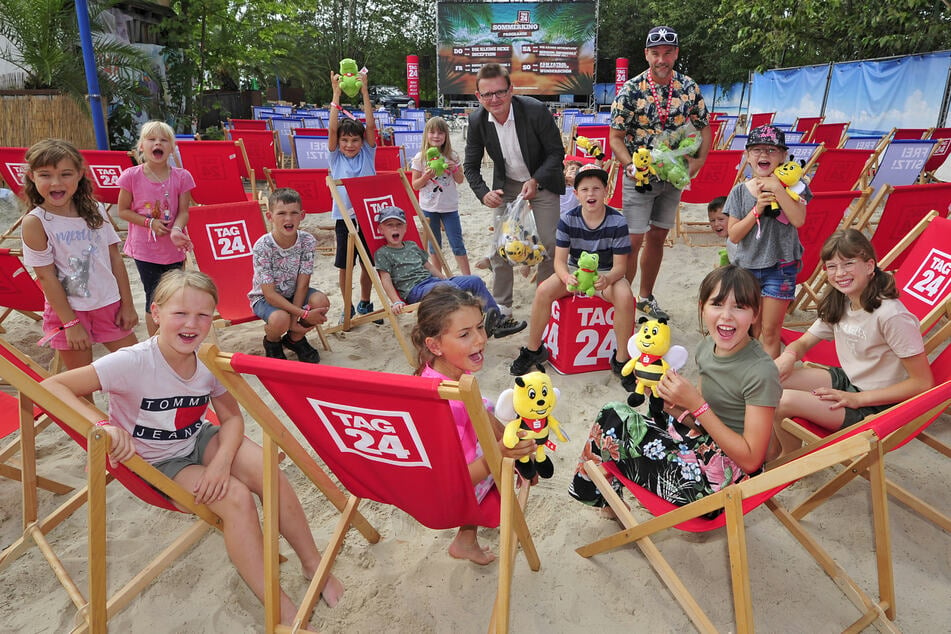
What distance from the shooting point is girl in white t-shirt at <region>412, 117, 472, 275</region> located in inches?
181

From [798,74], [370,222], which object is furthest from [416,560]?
[798,74]

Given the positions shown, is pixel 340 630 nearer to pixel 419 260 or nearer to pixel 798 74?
pixel 419 260

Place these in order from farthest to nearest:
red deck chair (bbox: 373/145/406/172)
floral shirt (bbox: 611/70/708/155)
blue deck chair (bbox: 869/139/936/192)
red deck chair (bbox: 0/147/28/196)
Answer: red deck chair (bbox: 373/145/406/172) → blue deck chair (bbox: 869/139/936/192) → red deck chair (bbox: 0/147/28/196) → floral shirt (bbox: 611/70/708/155)

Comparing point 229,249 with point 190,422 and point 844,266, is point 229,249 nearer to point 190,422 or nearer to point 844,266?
point 190,422

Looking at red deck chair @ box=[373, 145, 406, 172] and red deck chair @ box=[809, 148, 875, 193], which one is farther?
red deck chair @ box=[373, 145, 406, 172]

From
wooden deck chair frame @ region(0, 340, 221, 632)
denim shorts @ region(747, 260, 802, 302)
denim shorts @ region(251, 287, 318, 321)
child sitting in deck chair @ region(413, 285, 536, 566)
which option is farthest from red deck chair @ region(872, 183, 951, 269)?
wooden deck chair frame @ region(0, 340, 221, 632)

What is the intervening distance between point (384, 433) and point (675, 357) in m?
0.97

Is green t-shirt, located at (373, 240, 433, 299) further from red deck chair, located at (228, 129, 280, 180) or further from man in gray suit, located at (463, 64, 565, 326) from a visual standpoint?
red deck chair, located at (228, 129, 280, 180)

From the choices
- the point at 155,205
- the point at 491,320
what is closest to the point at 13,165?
the point at 155,205

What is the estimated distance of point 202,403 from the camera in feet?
6.34

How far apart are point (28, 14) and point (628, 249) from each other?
9486mm

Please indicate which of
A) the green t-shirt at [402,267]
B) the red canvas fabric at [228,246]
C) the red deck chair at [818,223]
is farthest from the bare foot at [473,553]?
the red deck chair at [818,223]

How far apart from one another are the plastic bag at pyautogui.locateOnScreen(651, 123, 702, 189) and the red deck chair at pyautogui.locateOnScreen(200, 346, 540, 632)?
2588 millimetres

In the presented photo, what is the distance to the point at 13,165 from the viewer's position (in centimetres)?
537
